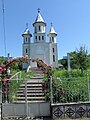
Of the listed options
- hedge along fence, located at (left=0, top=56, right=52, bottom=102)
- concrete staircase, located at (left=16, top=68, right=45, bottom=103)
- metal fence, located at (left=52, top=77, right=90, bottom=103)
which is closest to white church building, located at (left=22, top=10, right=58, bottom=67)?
concrete staircase, located at (left=16, top=68, right=45, bottom=103)

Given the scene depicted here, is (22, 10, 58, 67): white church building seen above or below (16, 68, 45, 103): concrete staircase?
above

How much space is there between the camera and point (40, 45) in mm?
45688

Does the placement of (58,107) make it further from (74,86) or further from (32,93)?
(32,93)

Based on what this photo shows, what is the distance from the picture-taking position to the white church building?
45281mm

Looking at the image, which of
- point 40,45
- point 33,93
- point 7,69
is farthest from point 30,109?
point 40,45

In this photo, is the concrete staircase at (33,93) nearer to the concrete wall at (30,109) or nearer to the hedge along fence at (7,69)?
the hedge along fence at (7,69)

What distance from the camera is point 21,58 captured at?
1048 cm

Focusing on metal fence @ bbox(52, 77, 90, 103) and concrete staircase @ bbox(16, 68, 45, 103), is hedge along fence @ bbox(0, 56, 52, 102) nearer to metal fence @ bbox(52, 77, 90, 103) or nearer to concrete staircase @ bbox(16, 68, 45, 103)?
concrete staircase @ bbox(16, 68, 45, 103)

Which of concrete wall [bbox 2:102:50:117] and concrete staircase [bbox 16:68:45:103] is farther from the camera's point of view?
concrete staircase [bbox 16:68:45:103]

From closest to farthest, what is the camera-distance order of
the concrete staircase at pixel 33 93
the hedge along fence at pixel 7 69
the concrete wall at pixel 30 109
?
1. the concrete wall at pixel 30 109
2. the hedge along fence at pixel 7 69
3. the concrete staircase at pixel 33 93

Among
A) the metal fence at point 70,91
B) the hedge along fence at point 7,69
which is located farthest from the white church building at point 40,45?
the metal fence at point 70,91

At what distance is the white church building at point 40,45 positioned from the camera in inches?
1783

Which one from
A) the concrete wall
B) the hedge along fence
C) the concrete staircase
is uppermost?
the hedge along fence

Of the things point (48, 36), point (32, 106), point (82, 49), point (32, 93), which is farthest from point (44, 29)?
point (32, 106)
